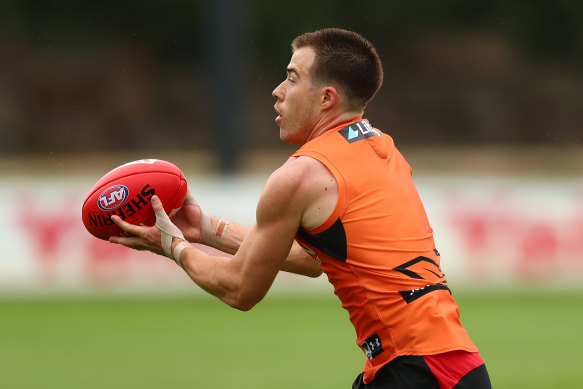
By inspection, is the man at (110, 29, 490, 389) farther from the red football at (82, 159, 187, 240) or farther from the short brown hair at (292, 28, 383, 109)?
the red football at (82, 159, 187, 240)

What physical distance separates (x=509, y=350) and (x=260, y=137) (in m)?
19.0

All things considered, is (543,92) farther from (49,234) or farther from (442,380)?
(442,380)

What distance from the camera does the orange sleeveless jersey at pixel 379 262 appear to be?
4090 millimetres

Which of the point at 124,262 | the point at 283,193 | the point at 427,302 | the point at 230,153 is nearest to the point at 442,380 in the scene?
the point at 427,302

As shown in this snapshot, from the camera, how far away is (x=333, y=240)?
4137 mm

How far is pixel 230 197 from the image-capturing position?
13.1m

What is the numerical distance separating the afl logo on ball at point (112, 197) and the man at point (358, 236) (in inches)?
20.4

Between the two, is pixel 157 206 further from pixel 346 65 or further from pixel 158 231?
pixel 346 65

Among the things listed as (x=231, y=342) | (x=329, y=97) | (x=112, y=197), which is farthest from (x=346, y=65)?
(x=231, y=342)

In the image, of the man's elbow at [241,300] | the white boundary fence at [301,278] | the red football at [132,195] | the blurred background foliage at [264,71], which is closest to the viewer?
the man's elbow at [241,300]

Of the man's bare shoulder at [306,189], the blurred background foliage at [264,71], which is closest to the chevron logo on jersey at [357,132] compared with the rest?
the man's bare shoulder at [306,189]

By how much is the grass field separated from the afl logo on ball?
3709 mm

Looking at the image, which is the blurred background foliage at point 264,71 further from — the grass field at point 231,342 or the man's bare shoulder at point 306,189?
the man's bare shoulder at point 306,189

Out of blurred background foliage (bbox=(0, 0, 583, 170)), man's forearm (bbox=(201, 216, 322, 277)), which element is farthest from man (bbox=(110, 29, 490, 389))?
blurred background foliage (bbox=(0, 0, 583, 170))
